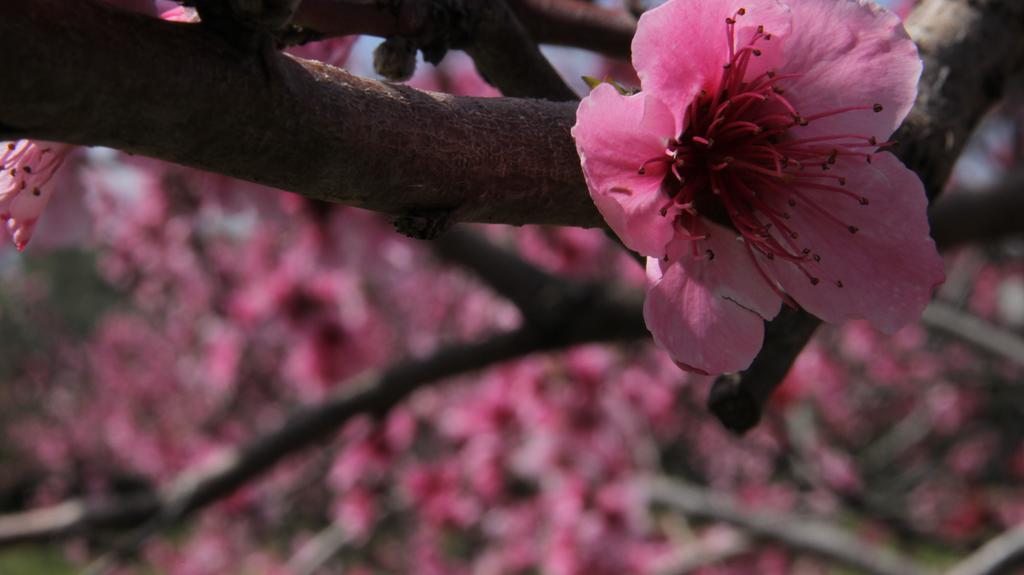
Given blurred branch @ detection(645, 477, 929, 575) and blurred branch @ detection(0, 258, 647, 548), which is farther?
blurred branch @ detection(645, 477, 929, 575)

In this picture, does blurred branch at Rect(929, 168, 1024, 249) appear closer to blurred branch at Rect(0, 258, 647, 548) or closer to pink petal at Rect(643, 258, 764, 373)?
blurred branch at Rect(0, 258, 647, 548)

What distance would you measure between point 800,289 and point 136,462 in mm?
8081

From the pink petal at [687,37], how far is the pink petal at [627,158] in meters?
0.02

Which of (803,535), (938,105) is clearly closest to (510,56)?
(938,105)

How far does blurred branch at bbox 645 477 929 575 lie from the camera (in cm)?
256

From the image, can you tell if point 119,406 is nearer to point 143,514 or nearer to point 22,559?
point 22,559

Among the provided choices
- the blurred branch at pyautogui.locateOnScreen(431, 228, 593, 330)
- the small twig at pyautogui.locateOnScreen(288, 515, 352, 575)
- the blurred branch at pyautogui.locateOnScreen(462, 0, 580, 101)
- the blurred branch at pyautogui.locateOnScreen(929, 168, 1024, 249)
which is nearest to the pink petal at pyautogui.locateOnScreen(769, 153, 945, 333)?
the blurred branch at pyautogui.locateOnScreen(462, 0, 580, 101)

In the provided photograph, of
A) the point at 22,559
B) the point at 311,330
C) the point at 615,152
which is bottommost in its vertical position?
the point at 22,559

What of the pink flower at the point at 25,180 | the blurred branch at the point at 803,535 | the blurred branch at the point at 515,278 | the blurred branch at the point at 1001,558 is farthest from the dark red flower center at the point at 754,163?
the blurred branch at the point at 803,535

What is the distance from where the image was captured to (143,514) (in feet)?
6.58

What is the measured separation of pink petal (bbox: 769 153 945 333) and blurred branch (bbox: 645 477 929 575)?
7.17 feet

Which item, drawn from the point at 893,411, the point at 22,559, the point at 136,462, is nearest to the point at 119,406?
the point at 136,462

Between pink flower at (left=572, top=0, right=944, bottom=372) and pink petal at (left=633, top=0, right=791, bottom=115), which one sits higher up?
pink petal at (left=633, top=0, right=791, bottom=115)

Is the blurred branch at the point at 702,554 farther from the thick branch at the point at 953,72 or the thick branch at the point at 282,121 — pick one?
the thick branch at the point at 282,121
